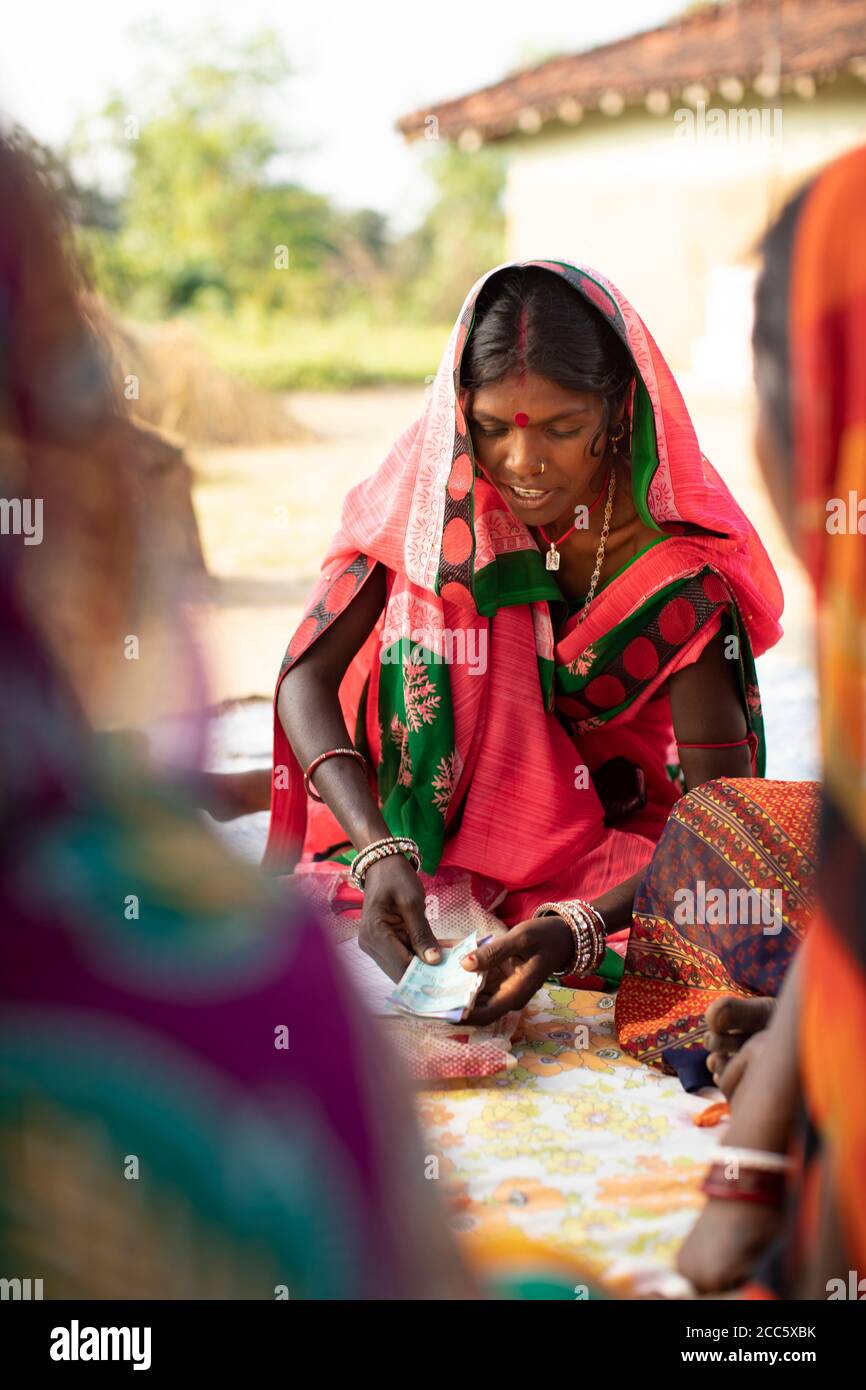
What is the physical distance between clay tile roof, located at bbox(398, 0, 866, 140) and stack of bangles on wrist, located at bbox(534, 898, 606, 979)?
941 cm

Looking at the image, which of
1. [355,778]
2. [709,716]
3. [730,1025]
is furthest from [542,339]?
[730,1025]

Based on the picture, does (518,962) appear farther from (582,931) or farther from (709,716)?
(709,716)

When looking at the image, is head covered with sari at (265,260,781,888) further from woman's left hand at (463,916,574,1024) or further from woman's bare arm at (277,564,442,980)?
woman's left hand at (463,916,574,1024)

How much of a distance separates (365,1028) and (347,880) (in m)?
1.90

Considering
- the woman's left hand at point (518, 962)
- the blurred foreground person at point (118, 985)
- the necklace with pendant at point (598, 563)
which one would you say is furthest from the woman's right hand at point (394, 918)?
the blurred foreground person at point (118, 985)

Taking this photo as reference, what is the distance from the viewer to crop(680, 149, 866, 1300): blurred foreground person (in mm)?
1135

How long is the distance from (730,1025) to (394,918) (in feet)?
2.10

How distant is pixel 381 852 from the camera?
2529 mm

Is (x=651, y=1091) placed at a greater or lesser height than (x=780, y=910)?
lesser

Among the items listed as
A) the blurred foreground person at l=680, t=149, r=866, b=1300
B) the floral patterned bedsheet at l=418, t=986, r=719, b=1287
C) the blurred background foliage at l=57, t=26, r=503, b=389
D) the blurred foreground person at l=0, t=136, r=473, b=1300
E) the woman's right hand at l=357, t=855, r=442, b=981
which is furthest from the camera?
the blurred background foliage at l=57, t=26, r=503, b=389

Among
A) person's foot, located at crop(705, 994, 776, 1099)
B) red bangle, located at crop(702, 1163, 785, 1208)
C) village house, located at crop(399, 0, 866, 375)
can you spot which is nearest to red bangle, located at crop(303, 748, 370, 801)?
person's foot, located at crop(705, 994, 776, 1099)
